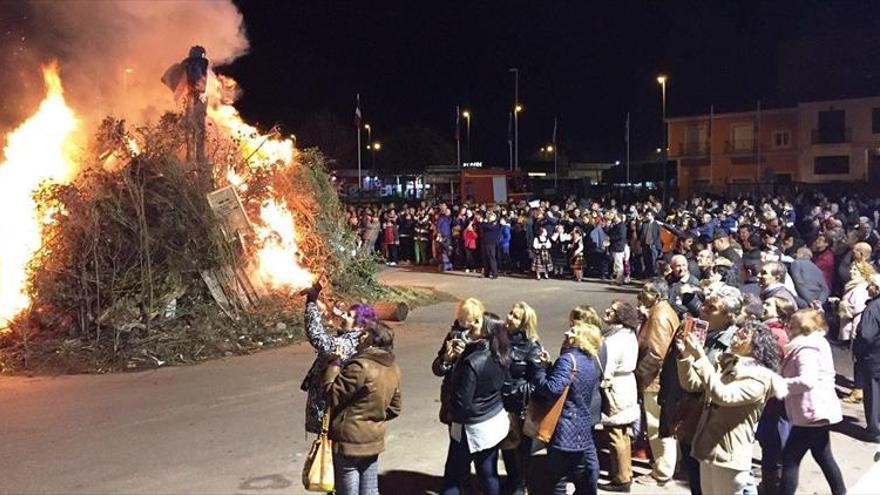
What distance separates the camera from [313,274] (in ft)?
43.5

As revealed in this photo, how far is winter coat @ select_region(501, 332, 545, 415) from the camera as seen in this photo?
504cm

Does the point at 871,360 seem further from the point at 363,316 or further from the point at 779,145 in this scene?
the point at 779,145

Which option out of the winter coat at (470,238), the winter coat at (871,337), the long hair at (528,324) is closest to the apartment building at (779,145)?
the winter coat at (470,238)

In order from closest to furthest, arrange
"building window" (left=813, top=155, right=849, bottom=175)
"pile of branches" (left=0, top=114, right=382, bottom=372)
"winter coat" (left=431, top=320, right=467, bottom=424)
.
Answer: "winter coat" (left=431, top=320, right=467, bottom=424) → "pile of branches" (left=0, top=114, right=382, bottom=372) → "building window" (left=813, top=155, right=849, bottom=175)

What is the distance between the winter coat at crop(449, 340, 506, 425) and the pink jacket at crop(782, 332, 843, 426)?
A: 77.8 inches

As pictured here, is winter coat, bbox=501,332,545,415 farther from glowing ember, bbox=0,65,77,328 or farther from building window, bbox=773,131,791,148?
A: building window, bbox=773,131,791,148

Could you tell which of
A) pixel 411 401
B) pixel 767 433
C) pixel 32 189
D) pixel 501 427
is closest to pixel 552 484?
pixel 501 427

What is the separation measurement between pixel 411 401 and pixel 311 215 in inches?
243

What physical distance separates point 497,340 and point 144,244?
25.2 ft

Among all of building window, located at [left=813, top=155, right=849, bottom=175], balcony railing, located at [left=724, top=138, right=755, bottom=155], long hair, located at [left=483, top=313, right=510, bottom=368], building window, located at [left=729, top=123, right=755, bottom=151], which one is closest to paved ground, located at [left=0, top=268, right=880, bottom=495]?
long hair, located at [left=483, top=313, right=510, bottom=368]

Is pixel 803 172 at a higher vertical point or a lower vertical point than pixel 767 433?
higher

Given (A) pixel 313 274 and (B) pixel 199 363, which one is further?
(A) pixel 313 274

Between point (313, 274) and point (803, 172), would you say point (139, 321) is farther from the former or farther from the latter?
point (803, 172)

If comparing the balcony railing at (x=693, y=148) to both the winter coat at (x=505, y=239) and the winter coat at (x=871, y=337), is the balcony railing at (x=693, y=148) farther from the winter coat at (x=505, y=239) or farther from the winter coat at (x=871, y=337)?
the winter coat at (x=871, y=337)
